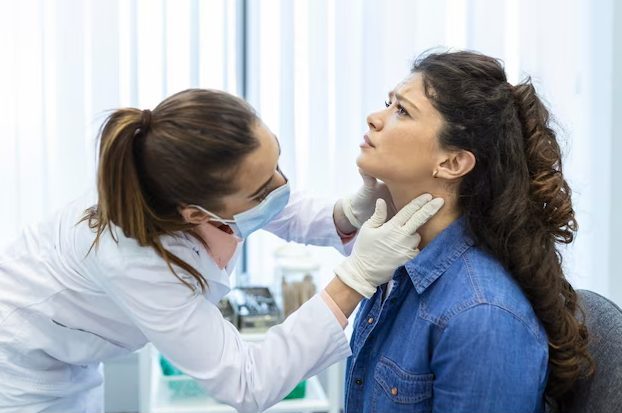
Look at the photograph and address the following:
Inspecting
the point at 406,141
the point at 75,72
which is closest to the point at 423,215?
the point at 406,141

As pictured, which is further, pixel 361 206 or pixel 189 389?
pixel 189 389

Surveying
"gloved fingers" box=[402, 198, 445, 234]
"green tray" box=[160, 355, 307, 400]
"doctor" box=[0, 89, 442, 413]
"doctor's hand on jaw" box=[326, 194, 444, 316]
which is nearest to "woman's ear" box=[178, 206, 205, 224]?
"doctor" box=[0, 89, 442, 413]

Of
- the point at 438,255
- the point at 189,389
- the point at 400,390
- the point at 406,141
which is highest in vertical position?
the point at 406,141

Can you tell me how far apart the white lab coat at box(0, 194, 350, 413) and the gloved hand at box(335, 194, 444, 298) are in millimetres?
85

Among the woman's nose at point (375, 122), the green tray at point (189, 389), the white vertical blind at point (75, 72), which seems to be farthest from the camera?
the white vertical blind at point (75, 72)

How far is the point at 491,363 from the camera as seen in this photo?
1.20 m

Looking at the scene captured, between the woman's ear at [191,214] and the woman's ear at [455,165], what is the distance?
1.41ft

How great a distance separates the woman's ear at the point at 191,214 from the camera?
136 cm

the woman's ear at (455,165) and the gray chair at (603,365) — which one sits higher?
the woman's ear at (455,165)

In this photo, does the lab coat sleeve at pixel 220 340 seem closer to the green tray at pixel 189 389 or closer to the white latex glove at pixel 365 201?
the white latex glove at pixel 365 201

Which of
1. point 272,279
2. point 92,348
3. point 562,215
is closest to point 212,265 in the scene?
point 92,348

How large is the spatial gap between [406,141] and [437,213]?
0.15 meters

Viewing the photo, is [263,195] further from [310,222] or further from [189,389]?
[189,389]

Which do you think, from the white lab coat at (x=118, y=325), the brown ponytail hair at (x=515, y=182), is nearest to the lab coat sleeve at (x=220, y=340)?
the white lab coat at (x=118, y=325)
